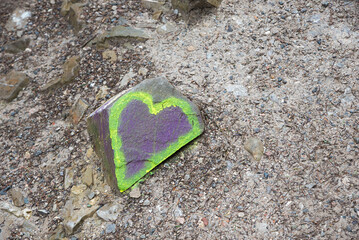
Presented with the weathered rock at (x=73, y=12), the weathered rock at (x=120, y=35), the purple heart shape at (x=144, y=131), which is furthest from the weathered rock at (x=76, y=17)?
the purple heart shape at (x=144, y=131)

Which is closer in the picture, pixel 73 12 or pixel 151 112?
pixel 151 112

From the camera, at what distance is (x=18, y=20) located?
374 centimetres

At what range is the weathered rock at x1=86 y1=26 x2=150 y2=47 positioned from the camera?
303 cm

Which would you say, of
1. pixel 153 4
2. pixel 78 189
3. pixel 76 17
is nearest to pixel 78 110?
pixel 78 189

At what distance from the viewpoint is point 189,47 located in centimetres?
289

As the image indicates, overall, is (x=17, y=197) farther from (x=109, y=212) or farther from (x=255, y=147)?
(x=255, y=147)

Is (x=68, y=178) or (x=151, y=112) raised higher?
(x=151, y=112)

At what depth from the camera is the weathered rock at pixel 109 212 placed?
7.27ft

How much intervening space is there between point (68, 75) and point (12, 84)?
606 mm

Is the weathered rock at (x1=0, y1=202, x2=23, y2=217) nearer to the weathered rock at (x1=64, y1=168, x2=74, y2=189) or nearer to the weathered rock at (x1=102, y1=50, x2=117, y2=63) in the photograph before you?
the weathered rock at (x1=64, y1=168, x2=74, y2=189)

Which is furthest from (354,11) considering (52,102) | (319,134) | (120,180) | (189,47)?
(52,102)

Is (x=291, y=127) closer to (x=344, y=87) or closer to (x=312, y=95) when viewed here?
(x=312, y=95)

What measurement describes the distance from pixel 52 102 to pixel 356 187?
Answer: 250 cm

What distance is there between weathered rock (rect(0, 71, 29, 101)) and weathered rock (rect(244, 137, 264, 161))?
221cm
